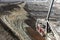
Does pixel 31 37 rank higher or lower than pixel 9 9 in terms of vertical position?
lower

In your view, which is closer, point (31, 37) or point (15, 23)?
point (31, 37)

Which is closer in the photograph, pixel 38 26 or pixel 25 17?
pixel 38 26

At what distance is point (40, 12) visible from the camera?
2.21 meters

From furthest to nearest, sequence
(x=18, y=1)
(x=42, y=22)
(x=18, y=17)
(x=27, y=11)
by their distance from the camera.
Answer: (x=18, y=1) → (x=27, y=11) → (x=18, y=17) → (x=42, y=22)

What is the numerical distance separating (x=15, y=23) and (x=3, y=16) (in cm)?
19

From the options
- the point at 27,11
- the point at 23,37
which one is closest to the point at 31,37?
the point at 23,37

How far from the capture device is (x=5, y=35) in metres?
1.76

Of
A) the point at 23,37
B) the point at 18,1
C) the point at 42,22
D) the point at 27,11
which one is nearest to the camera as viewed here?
the point at 23,37

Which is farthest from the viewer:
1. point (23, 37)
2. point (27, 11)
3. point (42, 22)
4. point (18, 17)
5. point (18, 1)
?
point (18, 1)

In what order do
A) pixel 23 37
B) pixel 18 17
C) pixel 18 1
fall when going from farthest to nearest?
pixel 18 1, pixel 18 17, pixel 23 37

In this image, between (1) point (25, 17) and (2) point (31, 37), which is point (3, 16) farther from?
(2) point (31, 37)

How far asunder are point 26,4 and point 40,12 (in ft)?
0.78

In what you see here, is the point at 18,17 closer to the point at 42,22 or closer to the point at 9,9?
the point at 9,9

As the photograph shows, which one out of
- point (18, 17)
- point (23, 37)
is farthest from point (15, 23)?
point (23, 37)
